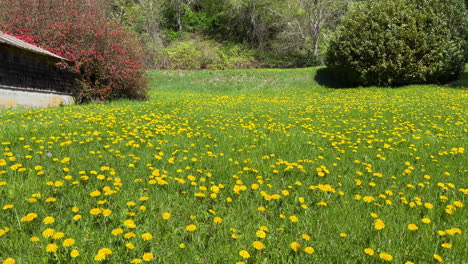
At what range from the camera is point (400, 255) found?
6.75ft

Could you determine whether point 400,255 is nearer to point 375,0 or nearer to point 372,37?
point 372,37

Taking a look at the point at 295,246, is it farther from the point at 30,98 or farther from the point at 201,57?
the point at 201,57

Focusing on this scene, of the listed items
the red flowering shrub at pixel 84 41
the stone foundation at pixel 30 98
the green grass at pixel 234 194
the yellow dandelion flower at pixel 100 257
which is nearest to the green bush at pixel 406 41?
the green grass at pixel 234 194

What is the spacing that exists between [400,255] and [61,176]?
11.5ft

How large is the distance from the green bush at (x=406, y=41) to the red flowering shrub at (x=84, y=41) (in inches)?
581

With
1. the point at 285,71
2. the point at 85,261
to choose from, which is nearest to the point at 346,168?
the point at 85,261

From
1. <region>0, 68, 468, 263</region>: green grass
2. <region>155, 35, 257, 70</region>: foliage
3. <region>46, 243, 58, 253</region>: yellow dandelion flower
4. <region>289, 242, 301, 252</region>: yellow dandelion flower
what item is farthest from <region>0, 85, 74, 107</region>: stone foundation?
<region>155, 35, 257, 70</region>: foliage

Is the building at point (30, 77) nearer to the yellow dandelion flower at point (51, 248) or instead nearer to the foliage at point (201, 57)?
the yellow dandelion flower at point (51, 248)

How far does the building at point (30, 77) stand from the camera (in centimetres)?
967

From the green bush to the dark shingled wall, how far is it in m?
17.5

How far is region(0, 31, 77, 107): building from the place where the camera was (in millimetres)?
9672

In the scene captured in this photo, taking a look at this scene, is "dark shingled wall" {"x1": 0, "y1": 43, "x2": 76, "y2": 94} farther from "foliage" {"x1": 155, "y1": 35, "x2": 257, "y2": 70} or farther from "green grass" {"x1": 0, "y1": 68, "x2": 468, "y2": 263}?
"foliage" {"x1": 155, "y1": 35, "x2": 257, "y2": 70}

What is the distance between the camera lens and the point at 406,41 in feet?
57.5

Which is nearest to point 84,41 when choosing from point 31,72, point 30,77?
point 31,72
